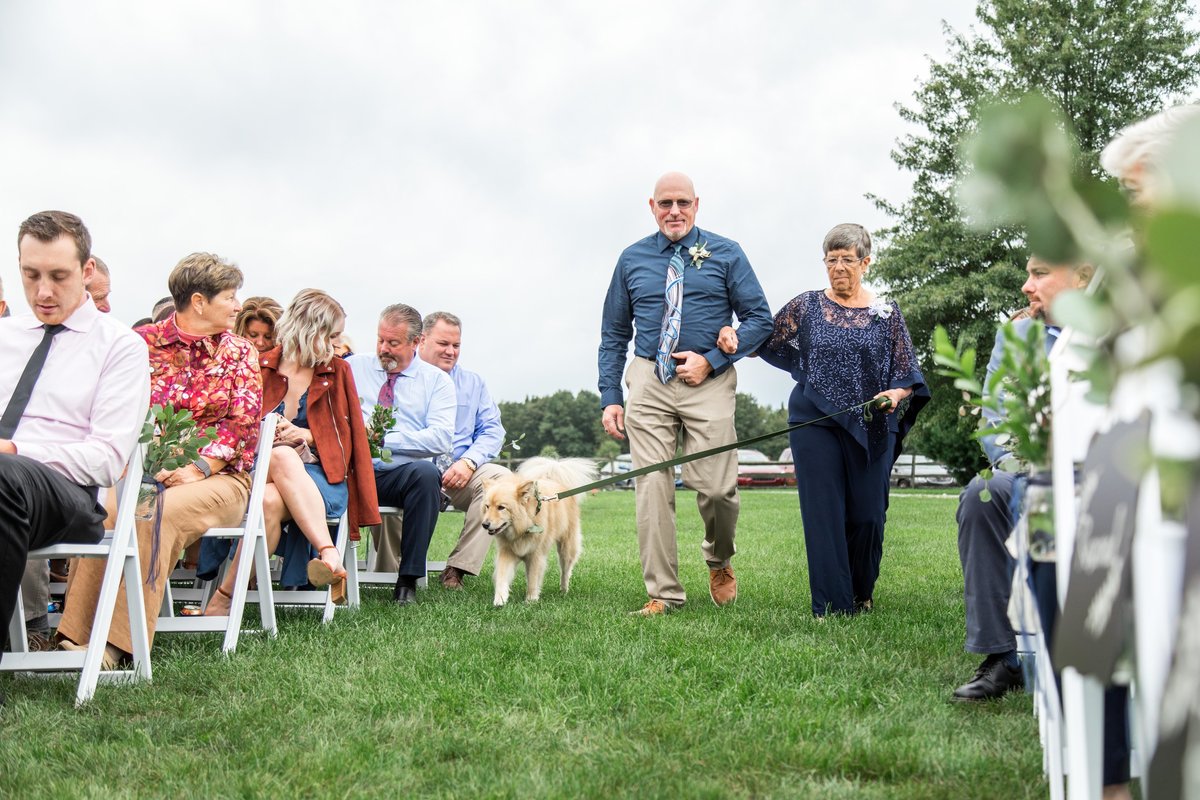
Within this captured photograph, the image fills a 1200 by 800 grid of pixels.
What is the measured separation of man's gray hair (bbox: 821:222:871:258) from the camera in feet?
18.1

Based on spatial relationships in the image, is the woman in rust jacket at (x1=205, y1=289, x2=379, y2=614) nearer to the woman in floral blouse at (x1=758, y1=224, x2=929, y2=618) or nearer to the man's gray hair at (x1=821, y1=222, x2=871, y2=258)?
the woman in floral blouse at (x1=758, y1=224, x2=929, y2=618)

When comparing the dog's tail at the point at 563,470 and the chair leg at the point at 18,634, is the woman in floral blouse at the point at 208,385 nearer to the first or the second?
the chair leg at the point at 18,634

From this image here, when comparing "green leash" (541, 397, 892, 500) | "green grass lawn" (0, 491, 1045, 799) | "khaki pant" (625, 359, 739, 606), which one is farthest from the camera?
"khaki pant" (625, 359, 739, 606)

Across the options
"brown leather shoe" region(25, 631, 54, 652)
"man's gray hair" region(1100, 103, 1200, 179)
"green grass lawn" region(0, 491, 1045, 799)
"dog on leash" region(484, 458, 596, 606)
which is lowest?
"green grass lawn" region(0, 491, 1045, 799)

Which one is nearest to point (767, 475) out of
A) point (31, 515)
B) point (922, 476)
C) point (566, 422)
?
point (922, 476)

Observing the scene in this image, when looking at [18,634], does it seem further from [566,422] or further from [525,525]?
[566,422]

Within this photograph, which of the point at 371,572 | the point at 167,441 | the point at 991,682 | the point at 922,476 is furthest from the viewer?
the point at 922,476

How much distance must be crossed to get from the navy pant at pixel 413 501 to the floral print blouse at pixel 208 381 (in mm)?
1658

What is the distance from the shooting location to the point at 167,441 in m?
4.20

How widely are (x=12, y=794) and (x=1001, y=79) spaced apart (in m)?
29.3

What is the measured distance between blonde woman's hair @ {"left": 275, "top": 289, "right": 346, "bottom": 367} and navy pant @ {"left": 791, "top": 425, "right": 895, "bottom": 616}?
2668mm

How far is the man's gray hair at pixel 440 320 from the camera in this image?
26.3 feet

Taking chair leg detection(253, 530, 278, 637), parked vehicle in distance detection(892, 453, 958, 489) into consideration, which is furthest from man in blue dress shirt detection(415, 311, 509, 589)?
parked vehicle in distance detection(892, 453, 958, 489)

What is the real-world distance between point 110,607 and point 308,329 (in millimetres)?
2410
